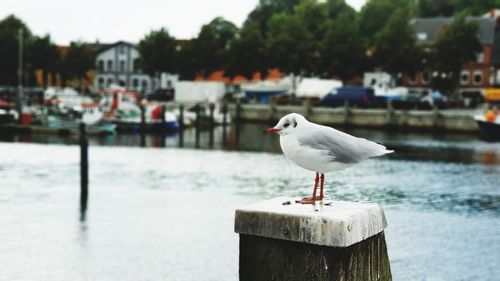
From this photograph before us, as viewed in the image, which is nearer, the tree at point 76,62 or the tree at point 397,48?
the tree at point 397,48

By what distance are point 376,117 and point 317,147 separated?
61026 millimetres

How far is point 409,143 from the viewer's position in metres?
52.3

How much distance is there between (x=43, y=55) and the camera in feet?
339

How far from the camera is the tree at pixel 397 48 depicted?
83125mm

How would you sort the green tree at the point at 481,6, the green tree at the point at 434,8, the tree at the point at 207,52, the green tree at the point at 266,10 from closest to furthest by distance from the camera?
the tree at the point at 207,52
the green tree at the point at 481,6
the green tree at the point at 434,8
the green tree at the point at 266,10

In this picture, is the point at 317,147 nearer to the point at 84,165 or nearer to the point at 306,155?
the point at 306,155

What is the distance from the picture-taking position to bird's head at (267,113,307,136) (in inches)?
277

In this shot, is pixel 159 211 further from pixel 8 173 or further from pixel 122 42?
pixel 122 42

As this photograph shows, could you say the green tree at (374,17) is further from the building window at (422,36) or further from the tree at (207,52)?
the tree at (207,52)

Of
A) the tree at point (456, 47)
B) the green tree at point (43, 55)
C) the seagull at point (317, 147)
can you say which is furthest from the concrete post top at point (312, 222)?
the green tree at point (43, 55)

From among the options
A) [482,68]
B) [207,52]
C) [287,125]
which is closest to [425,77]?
[482,68]

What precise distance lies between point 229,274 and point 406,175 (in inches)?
792

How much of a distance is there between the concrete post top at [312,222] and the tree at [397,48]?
78111mm

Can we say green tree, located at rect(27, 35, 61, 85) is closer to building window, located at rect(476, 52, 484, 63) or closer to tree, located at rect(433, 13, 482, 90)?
tree, located at rect(433, 13, 482, 90)
